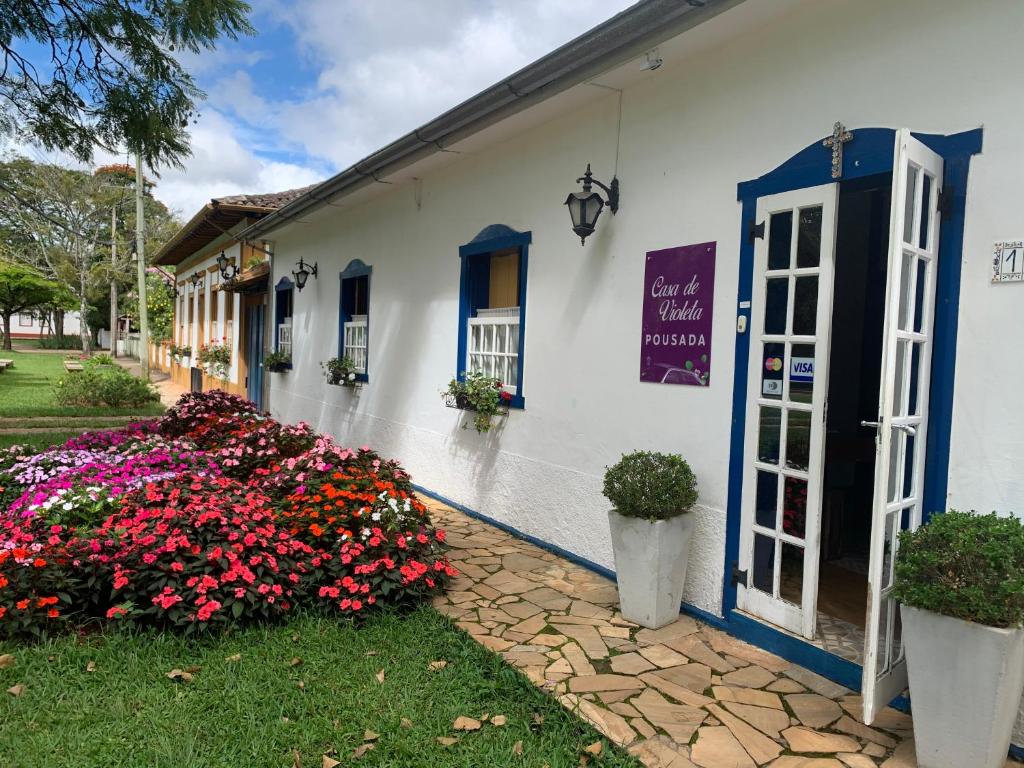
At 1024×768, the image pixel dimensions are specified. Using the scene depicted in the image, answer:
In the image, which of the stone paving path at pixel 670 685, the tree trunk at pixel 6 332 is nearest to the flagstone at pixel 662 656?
the stone paving path at pixel 670 685

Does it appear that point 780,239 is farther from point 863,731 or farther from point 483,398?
point 483,398

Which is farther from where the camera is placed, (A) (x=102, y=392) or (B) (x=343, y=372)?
(A) (x=102, y=392)

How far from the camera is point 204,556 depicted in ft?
11.7

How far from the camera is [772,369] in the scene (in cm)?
354

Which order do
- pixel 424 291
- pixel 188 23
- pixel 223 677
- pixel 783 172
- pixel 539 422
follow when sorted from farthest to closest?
pixel 424 291 < pixel 188 23 < pixel 539 422 < pixel 783 172 < pixel 223 677

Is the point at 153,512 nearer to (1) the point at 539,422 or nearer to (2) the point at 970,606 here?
(1) the point at 539,422

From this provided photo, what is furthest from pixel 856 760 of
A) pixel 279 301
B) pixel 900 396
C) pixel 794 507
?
pixel 279 301

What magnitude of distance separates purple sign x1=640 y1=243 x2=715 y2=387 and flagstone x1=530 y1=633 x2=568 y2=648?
1609 mm

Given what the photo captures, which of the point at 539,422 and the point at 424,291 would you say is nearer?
the point at 539,422

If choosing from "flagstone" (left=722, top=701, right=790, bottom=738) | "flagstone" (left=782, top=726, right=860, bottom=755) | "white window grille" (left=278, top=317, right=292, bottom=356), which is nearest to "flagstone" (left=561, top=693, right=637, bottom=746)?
"flagstone" (left=722, top=701, right=790, bottom=738)

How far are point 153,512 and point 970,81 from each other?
4.53m

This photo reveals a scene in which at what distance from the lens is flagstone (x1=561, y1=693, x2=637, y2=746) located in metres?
2.73

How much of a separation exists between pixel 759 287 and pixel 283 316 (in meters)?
9.85

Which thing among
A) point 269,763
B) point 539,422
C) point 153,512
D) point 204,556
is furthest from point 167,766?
point 539,422
